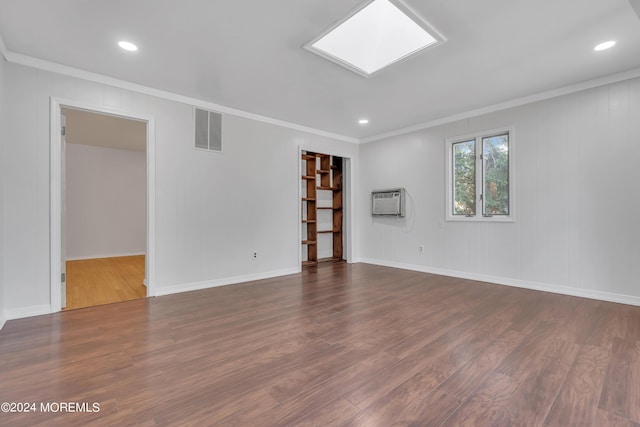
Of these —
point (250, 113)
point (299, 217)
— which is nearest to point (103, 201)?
point (250, 113)

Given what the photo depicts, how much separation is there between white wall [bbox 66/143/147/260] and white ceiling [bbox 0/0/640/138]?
4.75 meters

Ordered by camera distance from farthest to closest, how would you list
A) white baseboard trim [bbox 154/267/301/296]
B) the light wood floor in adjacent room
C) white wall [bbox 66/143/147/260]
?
white wall [bbox 66/143/147/260], white baseboard trim [bbox 154/267/301/296], the light wood floor in adjacent room

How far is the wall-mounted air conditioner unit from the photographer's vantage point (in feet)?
17.7

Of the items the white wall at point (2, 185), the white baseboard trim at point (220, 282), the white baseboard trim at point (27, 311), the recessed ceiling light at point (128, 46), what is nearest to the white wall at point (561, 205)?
the white baseboard trim at point (220, 282)

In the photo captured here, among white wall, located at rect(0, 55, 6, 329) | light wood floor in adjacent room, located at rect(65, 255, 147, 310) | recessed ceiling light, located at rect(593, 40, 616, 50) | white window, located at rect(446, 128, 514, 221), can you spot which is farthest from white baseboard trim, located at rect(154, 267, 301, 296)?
recessed ceiling light, located at rect(593, 40, 616, 50)

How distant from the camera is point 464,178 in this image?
4715 mm

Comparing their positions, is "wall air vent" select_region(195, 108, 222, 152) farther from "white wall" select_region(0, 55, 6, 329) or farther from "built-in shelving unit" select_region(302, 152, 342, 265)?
"built-in shelving unit" select_region(302, 152, 342, 265)

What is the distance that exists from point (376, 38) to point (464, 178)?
2.88m

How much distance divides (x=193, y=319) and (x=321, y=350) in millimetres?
1436

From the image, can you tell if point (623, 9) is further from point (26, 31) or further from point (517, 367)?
point (26, 31)

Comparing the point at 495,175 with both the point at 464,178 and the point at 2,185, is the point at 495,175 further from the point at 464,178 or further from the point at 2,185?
the point at 2,185

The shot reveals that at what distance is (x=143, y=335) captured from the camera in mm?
2508

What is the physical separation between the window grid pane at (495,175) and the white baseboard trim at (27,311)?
18.4 feet

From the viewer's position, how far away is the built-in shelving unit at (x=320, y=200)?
6043 millimetres
